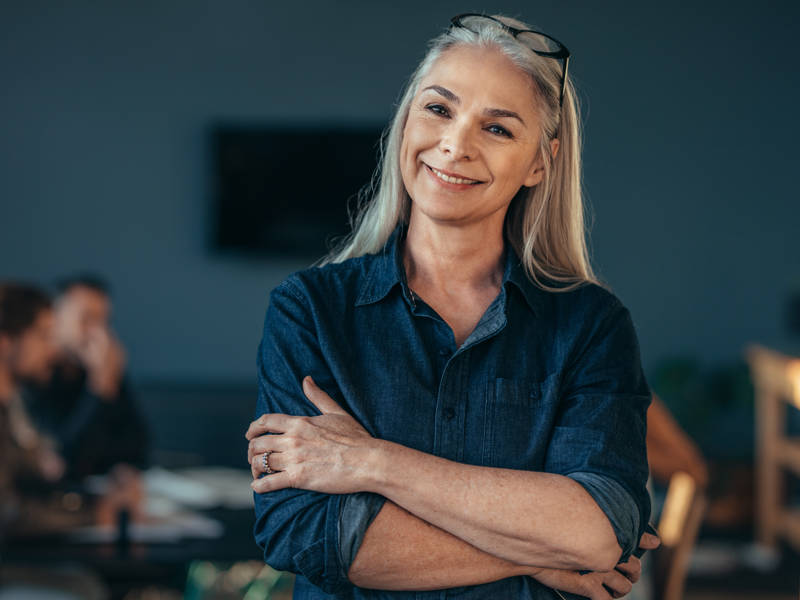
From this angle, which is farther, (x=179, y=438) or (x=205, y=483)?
(x=179, y=438)

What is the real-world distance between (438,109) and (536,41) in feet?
0.52

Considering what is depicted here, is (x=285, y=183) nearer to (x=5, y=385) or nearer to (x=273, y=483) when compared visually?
(x=5, y=385)

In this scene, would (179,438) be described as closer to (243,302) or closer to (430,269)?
(243,302)

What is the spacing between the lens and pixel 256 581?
3318 mm

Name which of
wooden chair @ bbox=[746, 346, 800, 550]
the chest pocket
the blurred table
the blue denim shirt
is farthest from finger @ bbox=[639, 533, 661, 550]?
wooden chair @ bbox=[746, 346, 800, 550]

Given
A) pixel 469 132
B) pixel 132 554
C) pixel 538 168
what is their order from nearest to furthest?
pixel 469 132 < pixel 538 168 < pixel 132 554

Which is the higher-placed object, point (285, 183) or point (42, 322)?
point (285, 183)

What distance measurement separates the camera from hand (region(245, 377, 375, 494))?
1110 millimetres

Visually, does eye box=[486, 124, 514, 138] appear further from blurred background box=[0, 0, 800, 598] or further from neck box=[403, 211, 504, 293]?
blurred background box=[0, 0, 800, 598]

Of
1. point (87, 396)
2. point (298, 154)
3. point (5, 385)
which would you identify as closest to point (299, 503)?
point (5, 385)

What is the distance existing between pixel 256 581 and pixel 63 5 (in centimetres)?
385

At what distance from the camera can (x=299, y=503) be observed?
3.70 feet

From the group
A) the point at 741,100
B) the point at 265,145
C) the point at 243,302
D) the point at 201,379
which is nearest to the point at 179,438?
the point at 201,379

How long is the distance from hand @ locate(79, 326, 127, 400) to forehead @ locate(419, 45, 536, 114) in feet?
9.01
